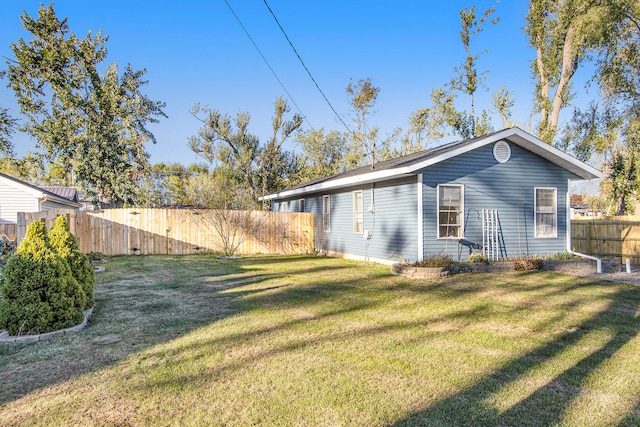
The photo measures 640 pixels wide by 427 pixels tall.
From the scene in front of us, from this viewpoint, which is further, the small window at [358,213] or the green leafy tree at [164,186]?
the green leafy tree at [164,186]

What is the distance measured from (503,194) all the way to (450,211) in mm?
1686

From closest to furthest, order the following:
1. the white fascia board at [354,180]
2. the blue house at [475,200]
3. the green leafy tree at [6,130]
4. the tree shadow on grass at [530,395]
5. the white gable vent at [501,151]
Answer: the tree shadow on grass at [530,395] < the blue house at [475,200] < the white fascia board at [354,180] < the white gable vent at [501,151] < the green leafy tree at [6,130]

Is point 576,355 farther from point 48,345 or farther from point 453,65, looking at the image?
point 453,65

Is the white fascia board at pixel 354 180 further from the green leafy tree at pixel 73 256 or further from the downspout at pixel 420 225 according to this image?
the green leafy tree at pixel 73 256

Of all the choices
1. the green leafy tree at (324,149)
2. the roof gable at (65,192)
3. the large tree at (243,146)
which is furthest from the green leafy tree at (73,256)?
the green leafy tree at (324,149)

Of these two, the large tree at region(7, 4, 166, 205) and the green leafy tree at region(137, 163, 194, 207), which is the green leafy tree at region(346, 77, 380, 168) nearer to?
the large tree at region(7, 4, 166, 205)

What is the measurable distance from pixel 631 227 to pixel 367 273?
8347 mm

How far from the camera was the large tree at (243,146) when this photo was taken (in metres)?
25.8

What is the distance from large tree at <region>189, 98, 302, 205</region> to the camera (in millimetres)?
25766

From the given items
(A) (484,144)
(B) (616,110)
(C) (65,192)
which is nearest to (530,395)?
(A) (484,144)

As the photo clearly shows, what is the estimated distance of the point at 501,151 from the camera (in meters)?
10.8

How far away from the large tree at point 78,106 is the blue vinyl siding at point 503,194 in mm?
17406

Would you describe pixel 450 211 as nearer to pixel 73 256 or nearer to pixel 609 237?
pixel 609 237

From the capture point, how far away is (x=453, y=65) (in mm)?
23234
